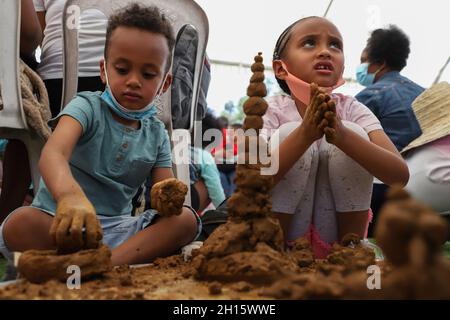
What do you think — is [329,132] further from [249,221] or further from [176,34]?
[176,34]

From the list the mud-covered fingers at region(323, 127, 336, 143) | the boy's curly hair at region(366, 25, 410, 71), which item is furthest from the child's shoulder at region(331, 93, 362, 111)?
the boy's curly hair at region(366, 25, 410, 71)

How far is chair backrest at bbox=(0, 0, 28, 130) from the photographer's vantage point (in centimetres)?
188

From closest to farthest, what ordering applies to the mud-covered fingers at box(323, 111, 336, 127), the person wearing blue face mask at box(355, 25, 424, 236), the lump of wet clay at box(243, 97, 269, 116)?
1. the lump of wet clay at box(243, 97, 269, 116)
2. the mud-covered fingers at box(323, 111, 336, 127)
3. the person wearing blue face mask at box(355, 25, 424, 236)

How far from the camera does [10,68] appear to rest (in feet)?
6.24

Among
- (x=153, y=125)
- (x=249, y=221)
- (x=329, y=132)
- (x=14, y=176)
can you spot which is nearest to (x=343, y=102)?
(x=329, y=132)

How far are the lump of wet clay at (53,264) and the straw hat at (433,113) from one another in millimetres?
2072

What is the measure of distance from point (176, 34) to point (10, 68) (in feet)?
2.38

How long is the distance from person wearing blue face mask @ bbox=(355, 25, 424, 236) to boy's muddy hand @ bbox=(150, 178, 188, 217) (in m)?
1.76

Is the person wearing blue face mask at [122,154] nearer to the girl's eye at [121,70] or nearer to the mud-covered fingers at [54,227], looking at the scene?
the girl's eye at [121,70]

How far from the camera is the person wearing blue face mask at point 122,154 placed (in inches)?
61.7

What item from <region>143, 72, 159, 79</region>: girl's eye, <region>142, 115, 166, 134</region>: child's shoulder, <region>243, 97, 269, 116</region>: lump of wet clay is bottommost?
<region>142, 115, 166, 134</region>: child's shoulder

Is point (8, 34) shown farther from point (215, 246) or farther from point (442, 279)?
point (442, 279)

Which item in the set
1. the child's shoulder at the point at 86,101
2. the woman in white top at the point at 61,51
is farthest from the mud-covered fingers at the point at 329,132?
the woman in white top at the point at 61,51

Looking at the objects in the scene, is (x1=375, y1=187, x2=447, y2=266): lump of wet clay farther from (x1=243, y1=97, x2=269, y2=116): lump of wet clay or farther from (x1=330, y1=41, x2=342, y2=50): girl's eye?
(x1=330, y1=41, x2=342, y2=50): girl's eye
